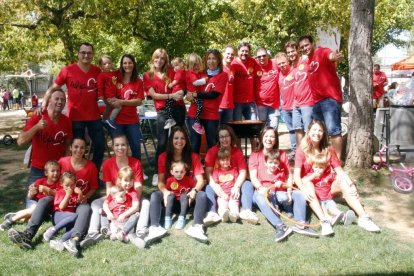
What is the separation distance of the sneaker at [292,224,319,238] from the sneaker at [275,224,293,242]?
0.26ft

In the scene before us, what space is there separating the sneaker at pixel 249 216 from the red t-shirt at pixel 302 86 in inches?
77.5

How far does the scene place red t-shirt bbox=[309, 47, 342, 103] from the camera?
19.1 feet

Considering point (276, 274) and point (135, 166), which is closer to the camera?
point (276, 274)

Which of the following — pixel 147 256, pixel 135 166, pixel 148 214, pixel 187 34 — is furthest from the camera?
pixel 187 34

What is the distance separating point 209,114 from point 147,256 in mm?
2401

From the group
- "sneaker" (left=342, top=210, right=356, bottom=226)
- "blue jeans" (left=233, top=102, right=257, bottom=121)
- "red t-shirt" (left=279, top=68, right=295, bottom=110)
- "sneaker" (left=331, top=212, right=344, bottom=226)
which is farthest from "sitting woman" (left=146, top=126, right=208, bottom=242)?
"red t-shirt" (left=279, top=68, right=295, bottom=110)

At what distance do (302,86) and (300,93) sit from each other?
0.10 meters

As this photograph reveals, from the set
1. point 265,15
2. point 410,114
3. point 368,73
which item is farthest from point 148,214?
point 265,15

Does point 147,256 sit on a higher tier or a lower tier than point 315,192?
lower

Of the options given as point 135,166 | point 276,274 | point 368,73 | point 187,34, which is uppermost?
point 187,34

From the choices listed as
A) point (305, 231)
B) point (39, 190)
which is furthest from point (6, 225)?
point (305, 231)

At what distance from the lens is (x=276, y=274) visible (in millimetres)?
3656

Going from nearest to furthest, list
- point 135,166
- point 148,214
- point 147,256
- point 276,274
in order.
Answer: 1. point 276,274
2. point 147,256
3. point 148,214
4. point 135,166

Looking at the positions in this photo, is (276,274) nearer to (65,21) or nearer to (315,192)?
(315,192)
